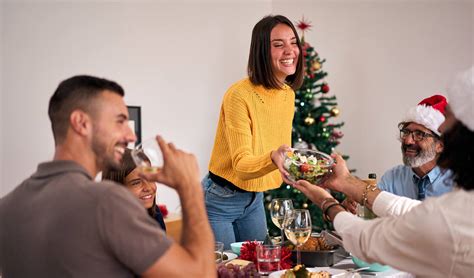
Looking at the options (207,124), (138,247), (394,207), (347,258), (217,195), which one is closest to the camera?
(138,247)

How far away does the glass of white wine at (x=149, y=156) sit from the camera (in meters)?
1.50

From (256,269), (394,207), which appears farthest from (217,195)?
(394,207)

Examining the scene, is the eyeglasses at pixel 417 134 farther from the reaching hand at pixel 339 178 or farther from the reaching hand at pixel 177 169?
the reaching hand at pixel 177 169

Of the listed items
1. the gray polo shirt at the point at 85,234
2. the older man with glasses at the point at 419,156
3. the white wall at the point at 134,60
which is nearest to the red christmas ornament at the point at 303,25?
the white wall at the point at 134,60

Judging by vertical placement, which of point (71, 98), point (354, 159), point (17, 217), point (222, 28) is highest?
point (222, 28)

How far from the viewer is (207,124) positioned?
18.8ft

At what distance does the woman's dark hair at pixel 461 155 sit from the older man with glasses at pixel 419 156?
170cm

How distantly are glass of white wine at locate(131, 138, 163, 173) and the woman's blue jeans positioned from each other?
127 centimetres

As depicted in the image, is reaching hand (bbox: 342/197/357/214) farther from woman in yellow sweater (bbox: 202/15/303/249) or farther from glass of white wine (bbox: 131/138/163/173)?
glass of white wine (bbox: 131/138/163/173)

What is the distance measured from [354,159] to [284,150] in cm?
378

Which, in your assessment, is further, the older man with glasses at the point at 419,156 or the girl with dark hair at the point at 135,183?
the older man with glasses at the point at 419,156

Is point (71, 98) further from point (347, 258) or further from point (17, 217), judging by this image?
point (347, 258)

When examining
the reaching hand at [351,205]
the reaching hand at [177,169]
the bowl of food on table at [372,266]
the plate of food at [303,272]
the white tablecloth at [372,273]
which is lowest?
the white tablecloth at [372,273]

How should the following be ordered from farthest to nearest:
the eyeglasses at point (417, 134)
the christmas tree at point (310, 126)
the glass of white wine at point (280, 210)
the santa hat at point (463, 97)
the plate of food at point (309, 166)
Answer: the christmas tree at point (310, 126) < the eyeglasses at point (417, 134) < the glass of white wine at point (280, 210) < the plate of food at point (309, 166) < the santa hat at point (463, 97)
